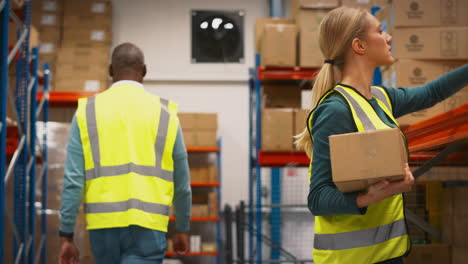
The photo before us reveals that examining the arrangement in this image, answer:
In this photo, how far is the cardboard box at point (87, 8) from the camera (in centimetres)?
839

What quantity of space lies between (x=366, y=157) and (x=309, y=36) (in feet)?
15.7

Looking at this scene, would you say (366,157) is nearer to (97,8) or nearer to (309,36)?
(309,36)

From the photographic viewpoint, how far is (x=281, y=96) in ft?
21.9

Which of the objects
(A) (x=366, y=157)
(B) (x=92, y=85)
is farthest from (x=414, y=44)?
(B) (x=92, y=85)

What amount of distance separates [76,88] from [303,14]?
3402mm

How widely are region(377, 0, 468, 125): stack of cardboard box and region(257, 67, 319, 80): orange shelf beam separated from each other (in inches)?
109

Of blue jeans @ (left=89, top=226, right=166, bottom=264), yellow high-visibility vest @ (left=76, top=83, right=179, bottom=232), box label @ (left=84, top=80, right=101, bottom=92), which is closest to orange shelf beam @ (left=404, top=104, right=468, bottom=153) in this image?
yellow high-visibility vest @ (left=76, top=83, right=179, bottom=232)

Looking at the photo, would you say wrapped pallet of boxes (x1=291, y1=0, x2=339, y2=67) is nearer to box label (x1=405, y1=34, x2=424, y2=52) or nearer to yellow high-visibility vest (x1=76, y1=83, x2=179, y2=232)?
box label (x1=405, y1=34, x2=424, y2=52)

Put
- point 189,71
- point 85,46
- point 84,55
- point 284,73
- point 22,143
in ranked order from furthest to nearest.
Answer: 1. point 189,71
2. point 85,46
3. point 84,55
4. point 284,73
5. point 22,143

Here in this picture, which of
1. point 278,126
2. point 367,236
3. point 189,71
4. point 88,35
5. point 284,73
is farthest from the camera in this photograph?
point 189,71

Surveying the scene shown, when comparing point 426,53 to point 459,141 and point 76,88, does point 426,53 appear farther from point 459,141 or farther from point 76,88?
point 76,88

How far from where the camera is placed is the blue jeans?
8.34ft

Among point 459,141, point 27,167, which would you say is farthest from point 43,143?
point 459,141

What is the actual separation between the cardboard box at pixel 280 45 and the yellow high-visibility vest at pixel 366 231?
445 cm
